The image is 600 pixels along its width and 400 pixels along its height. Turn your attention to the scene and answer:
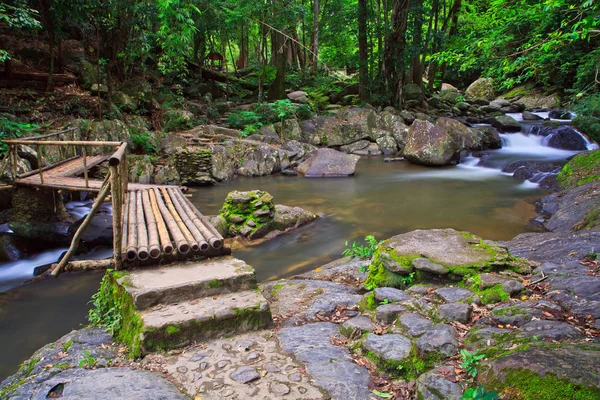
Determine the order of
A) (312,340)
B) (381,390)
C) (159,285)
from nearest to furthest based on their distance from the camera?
(381,390) < (312,340) < (159,285)

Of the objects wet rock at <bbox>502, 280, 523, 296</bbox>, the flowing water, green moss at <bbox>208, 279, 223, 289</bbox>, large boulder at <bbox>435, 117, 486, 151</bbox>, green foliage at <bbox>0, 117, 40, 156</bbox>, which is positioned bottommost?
the flowing water

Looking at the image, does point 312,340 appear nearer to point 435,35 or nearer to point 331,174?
point 331,174

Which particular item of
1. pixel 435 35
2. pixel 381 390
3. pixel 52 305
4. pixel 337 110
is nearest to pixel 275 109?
pixel 337 110

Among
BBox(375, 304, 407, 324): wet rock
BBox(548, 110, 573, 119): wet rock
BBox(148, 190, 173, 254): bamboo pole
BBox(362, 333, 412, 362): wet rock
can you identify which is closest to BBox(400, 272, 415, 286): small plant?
BBox(375, 304, 407, 324): wet rock

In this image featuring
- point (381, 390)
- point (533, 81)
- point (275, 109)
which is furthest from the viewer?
point (533, 81)

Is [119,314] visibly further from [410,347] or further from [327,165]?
[327,165]

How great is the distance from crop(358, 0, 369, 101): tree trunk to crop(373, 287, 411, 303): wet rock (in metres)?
16.6

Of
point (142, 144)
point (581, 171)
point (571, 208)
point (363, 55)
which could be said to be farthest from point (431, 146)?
point (142, 144)

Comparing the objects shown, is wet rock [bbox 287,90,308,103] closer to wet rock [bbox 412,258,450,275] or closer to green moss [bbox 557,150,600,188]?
green moss [bbox 557,150,600,188]

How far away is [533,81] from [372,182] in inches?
661

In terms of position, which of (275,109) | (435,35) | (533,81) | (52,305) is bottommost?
(52,305)

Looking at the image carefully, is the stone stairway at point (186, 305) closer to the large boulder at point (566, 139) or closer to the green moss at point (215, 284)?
the green moss at point (215, 284)

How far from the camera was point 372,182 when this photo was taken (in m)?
12.2

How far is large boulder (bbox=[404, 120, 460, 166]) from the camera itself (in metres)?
13.8
